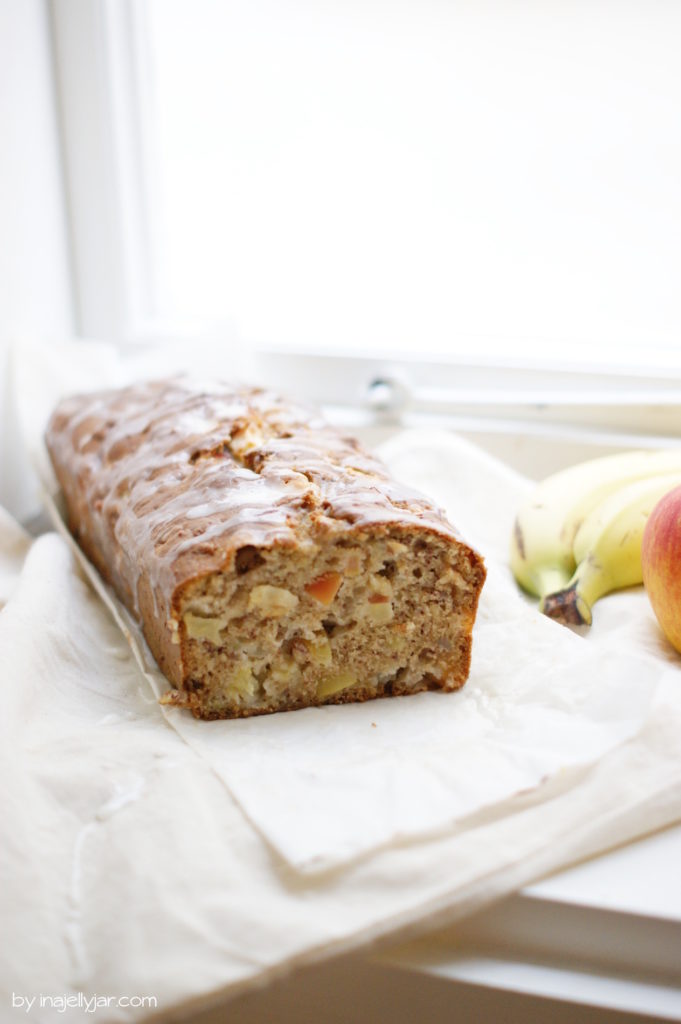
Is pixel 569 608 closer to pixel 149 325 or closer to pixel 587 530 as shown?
pixel 587 530

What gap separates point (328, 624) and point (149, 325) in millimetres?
1050

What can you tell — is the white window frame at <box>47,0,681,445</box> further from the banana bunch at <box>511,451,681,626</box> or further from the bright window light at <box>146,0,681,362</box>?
the banana bunch at <box>511,451,681,626</box>

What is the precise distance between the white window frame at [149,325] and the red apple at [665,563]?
534mm

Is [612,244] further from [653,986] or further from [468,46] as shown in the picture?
[653,986]

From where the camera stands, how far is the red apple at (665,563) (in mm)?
1056

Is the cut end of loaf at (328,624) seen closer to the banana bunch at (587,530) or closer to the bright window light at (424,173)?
the banana bunch at (587,530)

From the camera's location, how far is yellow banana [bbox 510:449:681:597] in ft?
4.25

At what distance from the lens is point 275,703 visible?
1068 millimetres

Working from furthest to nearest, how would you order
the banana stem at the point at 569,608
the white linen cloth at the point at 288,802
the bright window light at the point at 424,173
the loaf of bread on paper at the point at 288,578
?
1. the bright window light at the point at 424,173
2. the banana stem at the point at 569,608
3. the loaf of bread on paper at the point at 288,578
4. the white linen cloth at the point at 288,802

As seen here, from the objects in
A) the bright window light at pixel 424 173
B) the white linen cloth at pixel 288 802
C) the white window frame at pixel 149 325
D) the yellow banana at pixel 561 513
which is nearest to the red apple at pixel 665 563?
the white linen cloth at pixel 288 802

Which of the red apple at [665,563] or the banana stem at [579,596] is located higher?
the red apple at [665,563]

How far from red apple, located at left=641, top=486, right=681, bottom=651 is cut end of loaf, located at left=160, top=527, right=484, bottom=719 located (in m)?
0.20

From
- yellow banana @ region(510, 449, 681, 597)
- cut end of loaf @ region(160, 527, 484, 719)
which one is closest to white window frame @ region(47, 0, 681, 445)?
yellow banana @ region(510, 449, 681, 597)

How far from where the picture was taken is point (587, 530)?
1274mm
